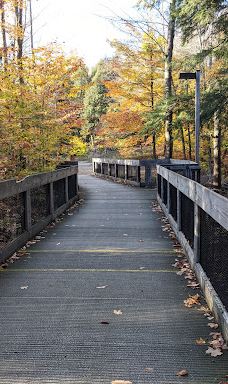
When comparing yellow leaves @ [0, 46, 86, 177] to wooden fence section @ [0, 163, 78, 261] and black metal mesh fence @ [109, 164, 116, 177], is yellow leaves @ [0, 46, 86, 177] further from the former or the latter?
black metal mesh fence @ [109, 164, 116, 177]

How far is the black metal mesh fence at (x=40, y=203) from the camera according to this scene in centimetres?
811

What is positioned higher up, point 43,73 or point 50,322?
point 43,73

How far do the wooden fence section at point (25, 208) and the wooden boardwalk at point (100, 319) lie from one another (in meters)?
0.39

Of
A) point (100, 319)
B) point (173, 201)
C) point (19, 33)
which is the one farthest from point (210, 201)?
point (19, 33)

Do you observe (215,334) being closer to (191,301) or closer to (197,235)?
(191,301)

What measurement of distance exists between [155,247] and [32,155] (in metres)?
5.26

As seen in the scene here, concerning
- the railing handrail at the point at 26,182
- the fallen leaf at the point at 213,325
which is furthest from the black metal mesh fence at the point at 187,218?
the railing handrail at the point at 26,182

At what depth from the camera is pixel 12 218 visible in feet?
23.5

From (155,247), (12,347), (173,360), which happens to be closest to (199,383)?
(173,360)

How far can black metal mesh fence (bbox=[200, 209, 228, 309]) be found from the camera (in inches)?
150

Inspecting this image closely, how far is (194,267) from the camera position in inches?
201

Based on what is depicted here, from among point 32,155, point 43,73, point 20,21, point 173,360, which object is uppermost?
point 20,21

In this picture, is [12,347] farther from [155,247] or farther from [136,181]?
[136,181]

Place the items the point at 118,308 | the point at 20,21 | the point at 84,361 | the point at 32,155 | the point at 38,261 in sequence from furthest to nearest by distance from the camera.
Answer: the point at 20,21, the point at 32,155, the point at 38,261, the point at 118,308, the point at 84,361
